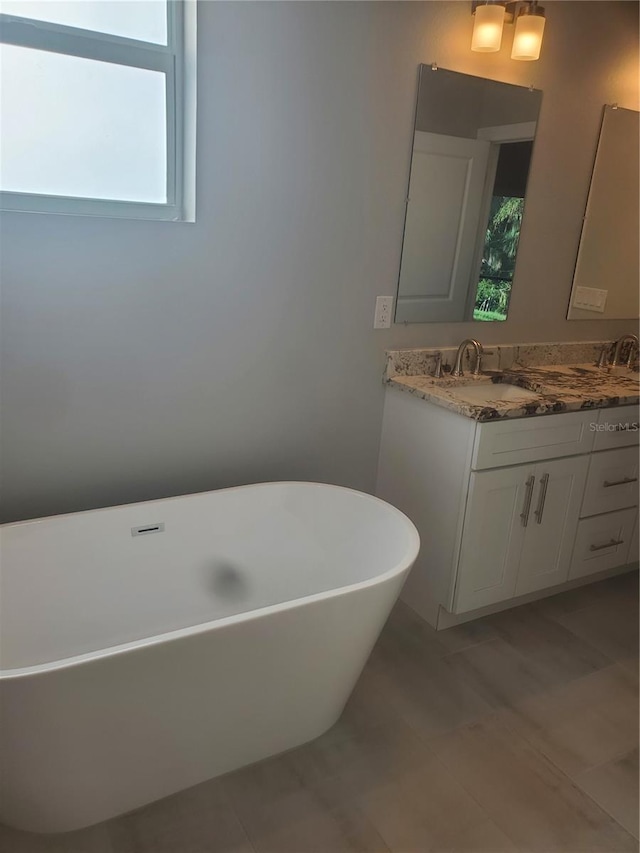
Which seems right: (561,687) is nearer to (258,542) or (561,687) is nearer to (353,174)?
(258,542)

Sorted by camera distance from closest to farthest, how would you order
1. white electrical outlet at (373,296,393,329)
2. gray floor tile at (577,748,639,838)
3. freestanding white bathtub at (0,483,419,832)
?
freestanding white bathtub at (0,483,419,832) → gray floor tile at (577,748,639,838) → white electrical outlet at (373,296,393,329)

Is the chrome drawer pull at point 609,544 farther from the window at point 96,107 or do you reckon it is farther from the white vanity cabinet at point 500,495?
the window at point 96,107

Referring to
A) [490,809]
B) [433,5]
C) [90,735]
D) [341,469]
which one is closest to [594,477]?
[341,469]

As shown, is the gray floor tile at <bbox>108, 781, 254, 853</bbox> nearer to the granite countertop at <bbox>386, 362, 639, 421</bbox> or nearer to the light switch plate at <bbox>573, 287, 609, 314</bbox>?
the granite countertop at <bbox>386, 362, 639, 421</bbox>

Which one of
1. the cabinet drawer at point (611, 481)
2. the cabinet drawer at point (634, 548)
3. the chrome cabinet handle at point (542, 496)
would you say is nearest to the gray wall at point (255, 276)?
the chrome cabinet handle at point (542, 496)

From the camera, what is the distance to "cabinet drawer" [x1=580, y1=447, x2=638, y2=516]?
2450 mm

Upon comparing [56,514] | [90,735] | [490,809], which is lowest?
[490,809]

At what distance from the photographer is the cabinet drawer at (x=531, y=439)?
2.11m

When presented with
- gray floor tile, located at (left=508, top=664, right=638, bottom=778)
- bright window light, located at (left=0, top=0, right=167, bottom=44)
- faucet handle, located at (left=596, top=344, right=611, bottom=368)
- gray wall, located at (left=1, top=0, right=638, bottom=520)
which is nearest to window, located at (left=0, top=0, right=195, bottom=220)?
bright window light, located at (left=0, top=0, right=167, bottom=44)

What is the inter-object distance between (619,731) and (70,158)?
2.43 metres

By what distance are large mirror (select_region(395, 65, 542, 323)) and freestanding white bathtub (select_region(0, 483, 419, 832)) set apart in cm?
96

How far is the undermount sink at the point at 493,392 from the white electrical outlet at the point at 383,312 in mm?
364

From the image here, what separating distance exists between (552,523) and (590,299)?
1.16 metres

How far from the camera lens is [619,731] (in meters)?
1.94
